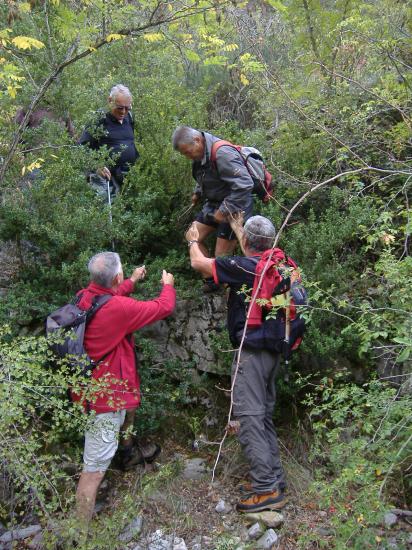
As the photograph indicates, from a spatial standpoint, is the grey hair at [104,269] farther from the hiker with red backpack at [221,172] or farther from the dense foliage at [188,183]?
the hiker with red backpack at [221,172]

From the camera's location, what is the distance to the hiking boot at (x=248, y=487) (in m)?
4.39

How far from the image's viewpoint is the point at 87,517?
4.05 m

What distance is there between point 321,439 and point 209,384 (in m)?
1.14

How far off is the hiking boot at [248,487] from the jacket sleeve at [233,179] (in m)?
2.18

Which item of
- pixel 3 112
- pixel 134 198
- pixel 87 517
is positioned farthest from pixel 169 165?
pixel 87 517

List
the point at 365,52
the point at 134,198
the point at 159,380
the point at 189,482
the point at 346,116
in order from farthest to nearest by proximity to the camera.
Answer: the point at 365,52, the point at 346,116, the point at 134,198, the point at 159,380, the point at 189,482

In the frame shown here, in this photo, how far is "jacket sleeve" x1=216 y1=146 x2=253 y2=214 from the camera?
4758 millimetres

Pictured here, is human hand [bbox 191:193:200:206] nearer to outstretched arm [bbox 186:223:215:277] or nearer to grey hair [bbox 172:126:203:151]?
grey hair [bbox 172:126:203:151]

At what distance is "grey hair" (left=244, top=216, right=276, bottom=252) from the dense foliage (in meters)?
0.28

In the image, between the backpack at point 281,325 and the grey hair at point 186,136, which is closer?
the backpack at point 281,325

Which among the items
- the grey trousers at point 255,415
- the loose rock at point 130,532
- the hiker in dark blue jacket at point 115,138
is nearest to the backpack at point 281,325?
the grey trousers at point 255,415

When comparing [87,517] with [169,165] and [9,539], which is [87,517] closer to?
[9,539]

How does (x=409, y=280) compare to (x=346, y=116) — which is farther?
(x=346, y=116)

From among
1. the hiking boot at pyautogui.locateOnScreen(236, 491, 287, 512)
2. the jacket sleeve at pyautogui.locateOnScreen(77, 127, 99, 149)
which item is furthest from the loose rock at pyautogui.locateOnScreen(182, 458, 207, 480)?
the jacket sleeve at pyautogui.locateOnScreen(77, 127, 99, 149)
